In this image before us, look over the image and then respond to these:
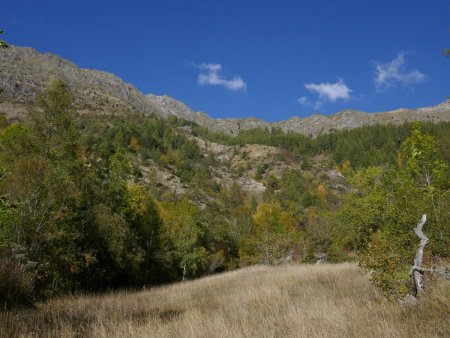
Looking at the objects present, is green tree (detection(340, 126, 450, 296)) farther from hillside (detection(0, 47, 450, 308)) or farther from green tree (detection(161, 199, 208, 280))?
green tree (detection(161, 199, 208, 280))

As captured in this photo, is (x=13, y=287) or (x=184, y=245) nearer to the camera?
(x=13, y=287)

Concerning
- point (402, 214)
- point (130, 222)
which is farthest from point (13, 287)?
point (130, 222)

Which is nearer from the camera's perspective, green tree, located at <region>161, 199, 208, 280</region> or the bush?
the bush

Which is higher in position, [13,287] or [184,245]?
[13,287]

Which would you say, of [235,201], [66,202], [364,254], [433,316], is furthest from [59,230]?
[235,201]

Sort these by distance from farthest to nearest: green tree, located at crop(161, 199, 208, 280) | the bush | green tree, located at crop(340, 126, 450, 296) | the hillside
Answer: green tree, located at crop(161, 199, 208, 280)
the hillside
the bush
green tree, located at crop(340, 126, 450, 296)

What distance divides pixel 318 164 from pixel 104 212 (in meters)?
167

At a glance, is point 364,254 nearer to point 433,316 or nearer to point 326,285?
point 433,316

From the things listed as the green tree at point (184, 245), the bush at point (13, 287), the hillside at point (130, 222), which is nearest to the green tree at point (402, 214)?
the hillside at point (130, 222)

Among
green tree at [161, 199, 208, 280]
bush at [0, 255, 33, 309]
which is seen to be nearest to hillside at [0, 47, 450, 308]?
bush at [0, 255, 33, 309]

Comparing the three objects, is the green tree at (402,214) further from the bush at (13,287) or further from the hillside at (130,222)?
the bush at (13,287)

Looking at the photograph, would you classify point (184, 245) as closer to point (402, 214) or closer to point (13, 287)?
point (402, 214)

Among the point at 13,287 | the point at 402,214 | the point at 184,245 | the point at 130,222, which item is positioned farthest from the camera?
the point at 184,245

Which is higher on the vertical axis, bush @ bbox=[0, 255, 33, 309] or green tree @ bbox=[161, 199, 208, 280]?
bush @ bbox=[0, 255, 33, 309]
